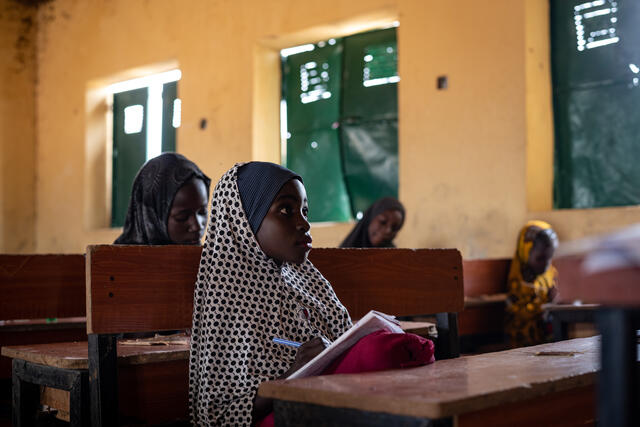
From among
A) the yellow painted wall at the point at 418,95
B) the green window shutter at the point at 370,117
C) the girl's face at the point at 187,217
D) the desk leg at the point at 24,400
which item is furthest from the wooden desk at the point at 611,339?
the green window shutter at the point at 370,117

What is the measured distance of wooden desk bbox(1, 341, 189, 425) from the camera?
1.92 m

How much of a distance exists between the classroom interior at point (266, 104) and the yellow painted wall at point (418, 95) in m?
0.01

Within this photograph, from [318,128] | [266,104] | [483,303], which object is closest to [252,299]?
[483,303]

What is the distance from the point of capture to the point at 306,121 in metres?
6.64

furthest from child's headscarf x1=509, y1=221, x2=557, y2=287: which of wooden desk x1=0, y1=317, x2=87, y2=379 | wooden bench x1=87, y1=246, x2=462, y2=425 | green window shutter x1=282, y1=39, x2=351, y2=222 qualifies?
wooden desk x1=0, y1=317, x2=87, y2=379

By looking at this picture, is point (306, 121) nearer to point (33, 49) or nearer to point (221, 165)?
point (221, 165)

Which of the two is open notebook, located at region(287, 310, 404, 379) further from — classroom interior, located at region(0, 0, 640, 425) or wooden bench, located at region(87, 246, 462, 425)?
classroom interior, located at region(0, 0, 640, 425)

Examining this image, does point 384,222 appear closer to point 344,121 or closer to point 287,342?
point 344,121

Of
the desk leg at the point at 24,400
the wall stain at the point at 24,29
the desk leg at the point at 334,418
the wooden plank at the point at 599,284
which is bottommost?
the desk leg at the point at 24,400

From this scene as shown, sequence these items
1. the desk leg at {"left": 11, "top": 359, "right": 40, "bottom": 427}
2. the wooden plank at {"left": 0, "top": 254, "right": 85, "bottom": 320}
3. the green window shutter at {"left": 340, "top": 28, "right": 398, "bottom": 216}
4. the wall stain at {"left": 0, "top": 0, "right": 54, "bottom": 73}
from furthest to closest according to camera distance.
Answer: the wall stain at {"left": 0, "top": 0, "right": 54, "bottom": 73} → the green window shutter at {"left": 340, "top": 28, "right": 398, "bottom": 216} → the wooden plank at {"left": 0, "top": 254, "right": 85, "bottom": 320} → the desk leg at {"left": 11, "top": 359, "right": 40, "bottom": 427}

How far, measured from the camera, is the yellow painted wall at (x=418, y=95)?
5.19 m

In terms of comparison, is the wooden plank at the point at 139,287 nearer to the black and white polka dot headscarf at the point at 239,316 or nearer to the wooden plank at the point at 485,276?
the black and white polka dot headscarf at the point at 239,316

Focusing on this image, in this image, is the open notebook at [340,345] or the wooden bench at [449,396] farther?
the open notebook at [340,345]

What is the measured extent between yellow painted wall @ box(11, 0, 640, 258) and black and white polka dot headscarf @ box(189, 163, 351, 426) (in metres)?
3.40
